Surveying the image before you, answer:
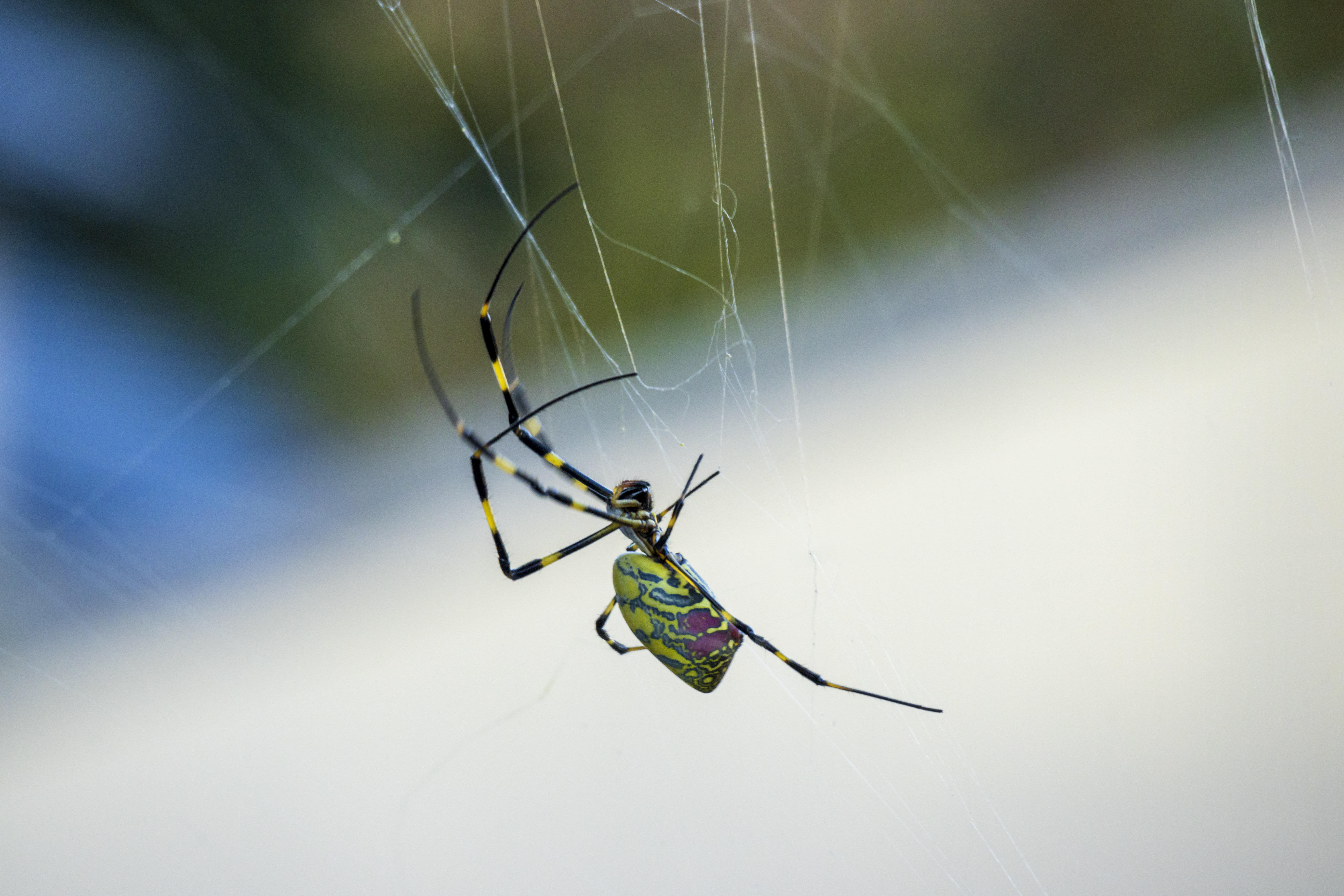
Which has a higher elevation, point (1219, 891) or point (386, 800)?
point (386, 800)

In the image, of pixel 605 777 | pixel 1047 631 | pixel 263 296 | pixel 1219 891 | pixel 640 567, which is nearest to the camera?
pixel 640 567

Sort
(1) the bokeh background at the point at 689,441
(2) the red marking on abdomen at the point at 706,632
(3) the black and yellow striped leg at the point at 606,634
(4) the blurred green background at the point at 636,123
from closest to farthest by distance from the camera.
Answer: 1. (2) the red marking on abdomen at the point at 706,632
2. (3) the black and yellow striped leg at the point at 606,634
3. (1) the bokeh background at the point at 689,441
4. (4) the blurred green background at the point at 636,123

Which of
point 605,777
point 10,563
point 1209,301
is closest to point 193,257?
point 10,563

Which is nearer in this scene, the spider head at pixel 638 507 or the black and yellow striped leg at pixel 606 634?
the spider head at pixel 638 507

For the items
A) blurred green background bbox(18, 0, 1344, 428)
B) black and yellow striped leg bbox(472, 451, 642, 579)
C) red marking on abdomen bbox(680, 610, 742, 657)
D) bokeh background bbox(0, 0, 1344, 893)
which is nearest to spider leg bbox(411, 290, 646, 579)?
black and yellow striped leg bbox(472, 451, 642, 579)

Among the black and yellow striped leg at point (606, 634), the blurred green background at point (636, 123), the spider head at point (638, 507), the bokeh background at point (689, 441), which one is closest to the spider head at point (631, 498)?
the spider head at point (638, 507)

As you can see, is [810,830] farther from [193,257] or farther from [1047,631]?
[193,257]

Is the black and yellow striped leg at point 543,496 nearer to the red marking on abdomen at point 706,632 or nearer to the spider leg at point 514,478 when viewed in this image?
the spider leg at point 514,478
